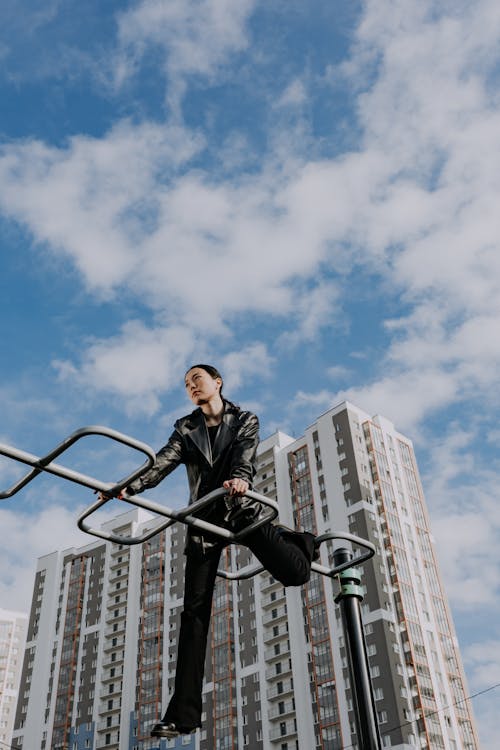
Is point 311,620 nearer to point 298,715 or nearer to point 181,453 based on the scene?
point 298,715

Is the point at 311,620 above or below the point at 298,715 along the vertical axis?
above

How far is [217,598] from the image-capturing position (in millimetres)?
62281

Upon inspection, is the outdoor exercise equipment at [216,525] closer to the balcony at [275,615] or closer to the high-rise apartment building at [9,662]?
the balcony at [275,615]

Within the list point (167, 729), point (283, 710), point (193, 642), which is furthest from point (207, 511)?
point (283, 710)

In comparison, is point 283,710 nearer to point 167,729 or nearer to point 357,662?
point 357,662

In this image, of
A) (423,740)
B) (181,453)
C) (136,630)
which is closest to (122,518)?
(136,630)

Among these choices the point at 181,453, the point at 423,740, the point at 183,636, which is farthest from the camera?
the point at 423,740

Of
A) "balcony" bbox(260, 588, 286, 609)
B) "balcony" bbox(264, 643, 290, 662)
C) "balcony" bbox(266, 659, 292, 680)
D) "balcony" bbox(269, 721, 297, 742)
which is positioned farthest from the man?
"balcony" bbox(260, 588, 286, 609)

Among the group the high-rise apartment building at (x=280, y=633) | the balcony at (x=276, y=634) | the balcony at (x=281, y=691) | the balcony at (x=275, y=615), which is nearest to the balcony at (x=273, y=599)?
the high-rise apartment building at (x=280, y=633)

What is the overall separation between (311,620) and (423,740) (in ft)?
36.2

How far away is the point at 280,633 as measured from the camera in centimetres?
5581

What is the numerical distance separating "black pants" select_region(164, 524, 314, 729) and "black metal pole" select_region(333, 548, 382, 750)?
54 cm

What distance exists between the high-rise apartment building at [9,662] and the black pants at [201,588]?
358 feet

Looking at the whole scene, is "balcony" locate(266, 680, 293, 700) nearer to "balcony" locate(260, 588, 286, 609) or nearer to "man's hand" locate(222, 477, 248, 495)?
"balcony" locate(260, 588, 286, 609)
